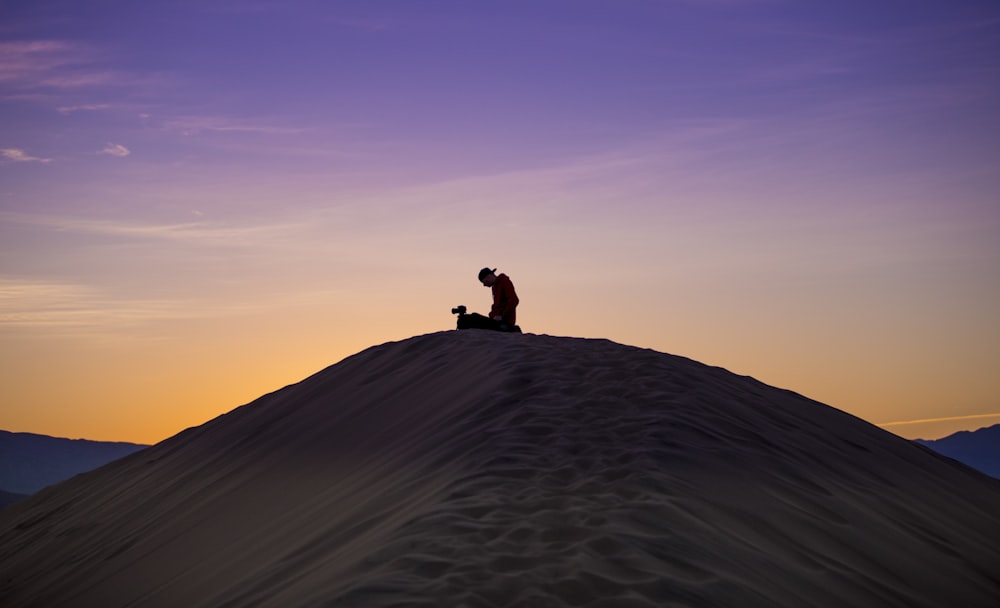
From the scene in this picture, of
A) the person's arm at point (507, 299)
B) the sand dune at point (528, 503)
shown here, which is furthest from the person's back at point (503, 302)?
the sand dune at point (528, 503)

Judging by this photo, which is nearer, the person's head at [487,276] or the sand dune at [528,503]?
the sand dune at [528,503]

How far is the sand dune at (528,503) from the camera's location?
5531mm

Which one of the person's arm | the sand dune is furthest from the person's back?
the sand dune

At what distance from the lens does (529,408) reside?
891 centimetres

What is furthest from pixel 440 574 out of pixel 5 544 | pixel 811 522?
pixel 5 544

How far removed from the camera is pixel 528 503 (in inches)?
253

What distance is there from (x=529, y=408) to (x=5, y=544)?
920 centimetres

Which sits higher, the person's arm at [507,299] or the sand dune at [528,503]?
the person's arm at [507,299]

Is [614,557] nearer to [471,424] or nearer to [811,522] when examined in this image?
[811,522]

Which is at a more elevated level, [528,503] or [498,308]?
[498,308]

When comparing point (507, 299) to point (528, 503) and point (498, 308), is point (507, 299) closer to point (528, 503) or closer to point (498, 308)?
point (498, 308)

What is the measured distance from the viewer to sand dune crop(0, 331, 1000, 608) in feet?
18.1

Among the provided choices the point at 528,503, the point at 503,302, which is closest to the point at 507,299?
the point at 503,302

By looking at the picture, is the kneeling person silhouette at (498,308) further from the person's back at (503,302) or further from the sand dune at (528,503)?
the sand dune at (528,503)
